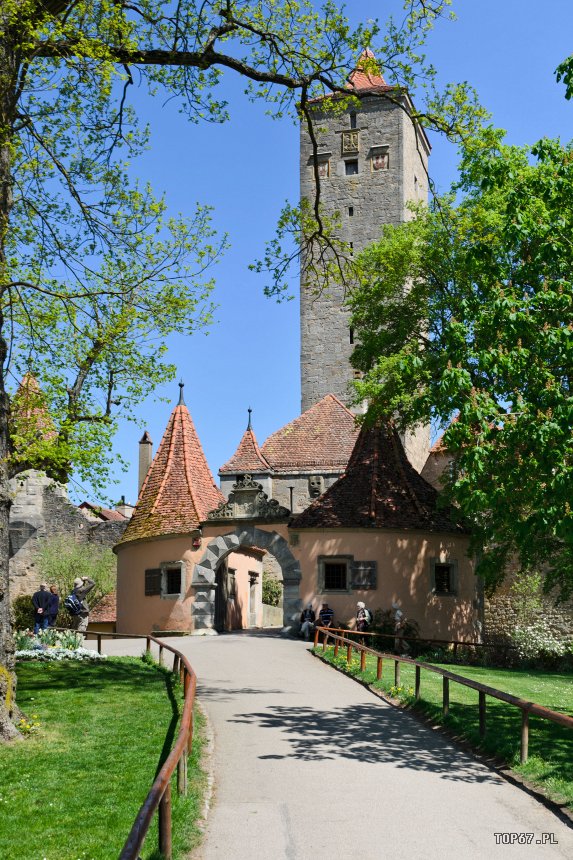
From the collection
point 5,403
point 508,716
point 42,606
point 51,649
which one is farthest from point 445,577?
point 5,403

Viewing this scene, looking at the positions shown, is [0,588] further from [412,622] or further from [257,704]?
[412,622]

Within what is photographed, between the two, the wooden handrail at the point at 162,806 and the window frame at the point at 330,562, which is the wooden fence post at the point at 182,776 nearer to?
the wooden handrail at the point at 162,806

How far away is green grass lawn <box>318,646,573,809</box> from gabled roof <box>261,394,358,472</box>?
20.1 m

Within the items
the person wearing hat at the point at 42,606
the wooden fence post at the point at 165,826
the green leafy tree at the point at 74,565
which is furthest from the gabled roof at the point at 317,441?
the wooden fence post at the point at 165,826

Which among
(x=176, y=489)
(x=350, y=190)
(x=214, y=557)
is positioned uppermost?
(x=350, y=190)

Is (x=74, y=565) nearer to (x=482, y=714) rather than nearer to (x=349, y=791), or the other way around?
(x=482, y=714)

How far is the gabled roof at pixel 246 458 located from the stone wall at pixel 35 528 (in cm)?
575

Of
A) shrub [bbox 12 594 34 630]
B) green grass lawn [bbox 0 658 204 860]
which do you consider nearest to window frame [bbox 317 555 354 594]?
green grass lawn [bbox 0 658 204 860]

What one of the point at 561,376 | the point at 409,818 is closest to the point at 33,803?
the point at 409,818

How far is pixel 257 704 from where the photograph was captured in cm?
1374

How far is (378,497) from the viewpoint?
2767 centimetres

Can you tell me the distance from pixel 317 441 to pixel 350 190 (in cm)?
1617

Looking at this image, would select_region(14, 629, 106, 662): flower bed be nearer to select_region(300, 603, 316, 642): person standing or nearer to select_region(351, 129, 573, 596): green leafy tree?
select_region(300, 603, 316, 642): person standing

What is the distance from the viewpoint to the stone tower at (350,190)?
163ft
